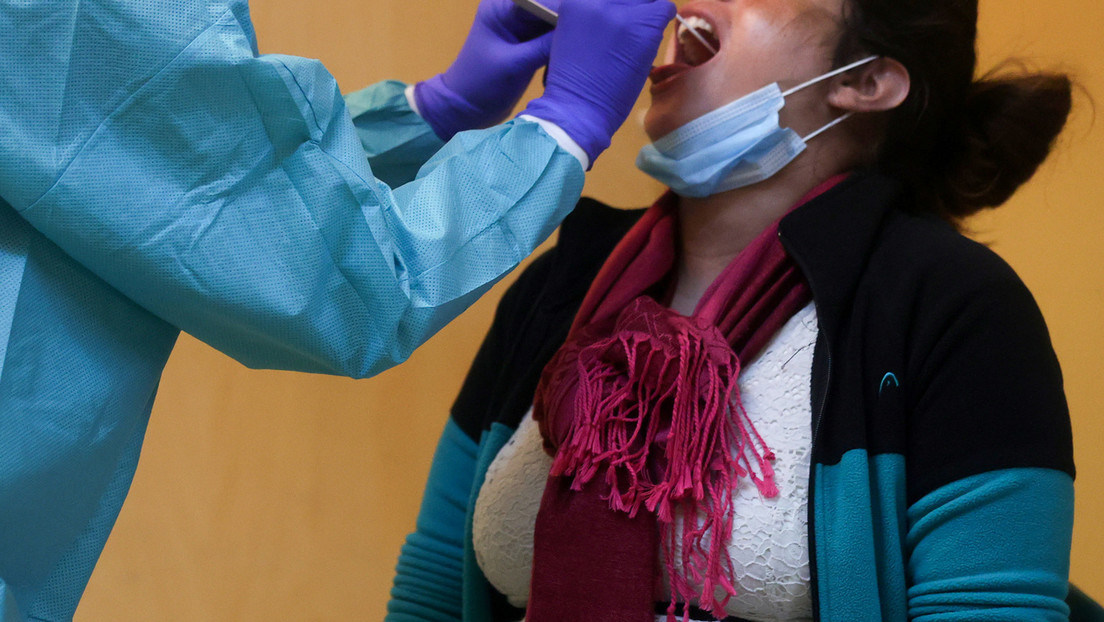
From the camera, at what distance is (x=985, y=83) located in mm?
1225

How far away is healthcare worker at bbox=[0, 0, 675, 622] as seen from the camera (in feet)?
2.26

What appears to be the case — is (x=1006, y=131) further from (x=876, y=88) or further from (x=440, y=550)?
(x=440, y=550)

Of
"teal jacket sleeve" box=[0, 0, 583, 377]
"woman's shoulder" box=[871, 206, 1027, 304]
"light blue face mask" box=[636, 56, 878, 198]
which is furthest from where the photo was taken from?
"light blue face mask" box=[636, 56, 878, 198]

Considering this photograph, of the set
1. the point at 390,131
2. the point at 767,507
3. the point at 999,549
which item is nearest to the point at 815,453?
the point at 767,507

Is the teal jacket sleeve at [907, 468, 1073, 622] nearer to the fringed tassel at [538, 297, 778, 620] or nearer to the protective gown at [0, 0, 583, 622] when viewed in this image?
the fringed tassel at [538, 297, 778, 620]

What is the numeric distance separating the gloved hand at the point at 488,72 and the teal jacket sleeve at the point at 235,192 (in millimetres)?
349

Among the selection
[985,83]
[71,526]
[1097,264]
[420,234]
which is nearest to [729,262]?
[985,83]

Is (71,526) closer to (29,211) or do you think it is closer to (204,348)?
(29,211)

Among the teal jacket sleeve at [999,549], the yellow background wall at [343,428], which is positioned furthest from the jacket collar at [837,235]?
the yellow background wall at [343,428]

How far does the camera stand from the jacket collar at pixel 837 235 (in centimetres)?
102

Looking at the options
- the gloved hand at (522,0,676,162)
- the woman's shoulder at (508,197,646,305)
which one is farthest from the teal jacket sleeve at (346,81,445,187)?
the gloved hand at (522,0,676,162)

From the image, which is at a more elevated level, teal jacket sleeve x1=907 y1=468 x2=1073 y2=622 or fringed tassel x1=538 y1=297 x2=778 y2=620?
fringed tassel x1=538 y1=297 x2=778 y2=620

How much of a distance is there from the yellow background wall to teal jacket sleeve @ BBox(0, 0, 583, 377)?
102 centimetres

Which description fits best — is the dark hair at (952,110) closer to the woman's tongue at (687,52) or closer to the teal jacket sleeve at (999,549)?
the woman's tongue at (687,52)
